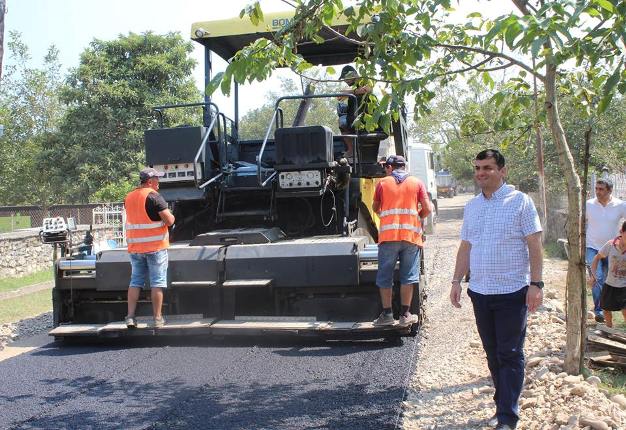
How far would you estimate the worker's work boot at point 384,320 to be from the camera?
5809 mm

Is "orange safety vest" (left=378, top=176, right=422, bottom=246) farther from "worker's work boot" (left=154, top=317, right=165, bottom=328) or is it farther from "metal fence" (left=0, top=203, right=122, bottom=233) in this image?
"metal fence" (left=0, top=203, right=122, bottom=233)

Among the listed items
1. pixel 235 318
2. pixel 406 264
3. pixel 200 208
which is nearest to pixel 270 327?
pixel 235 318

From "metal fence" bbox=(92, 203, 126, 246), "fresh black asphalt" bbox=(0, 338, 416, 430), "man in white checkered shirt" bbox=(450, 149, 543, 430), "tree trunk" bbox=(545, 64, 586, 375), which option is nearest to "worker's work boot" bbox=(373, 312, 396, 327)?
"fresh black asphalt" bbox=(0, 338, 416, 430)

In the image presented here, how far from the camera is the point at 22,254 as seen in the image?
13.7m

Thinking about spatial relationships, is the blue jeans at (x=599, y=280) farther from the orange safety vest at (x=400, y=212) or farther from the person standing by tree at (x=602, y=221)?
the orange safety vest at (x=400, y=212)

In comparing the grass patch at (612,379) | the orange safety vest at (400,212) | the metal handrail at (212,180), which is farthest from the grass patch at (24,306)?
the grass patch at (612,379)

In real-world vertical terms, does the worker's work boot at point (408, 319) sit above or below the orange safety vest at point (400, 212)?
below

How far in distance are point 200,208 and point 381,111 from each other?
3800mm

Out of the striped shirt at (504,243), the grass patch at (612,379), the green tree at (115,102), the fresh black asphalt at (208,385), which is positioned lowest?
the fresh black asphalt at (208,385)

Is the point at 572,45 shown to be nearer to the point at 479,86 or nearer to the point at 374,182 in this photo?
the point at 479,86

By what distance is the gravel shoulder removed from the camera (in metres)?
3.81

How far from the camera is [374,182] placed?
7.82 m

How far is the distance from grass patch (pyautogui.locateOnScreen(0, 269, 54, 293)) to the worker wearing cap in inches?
263

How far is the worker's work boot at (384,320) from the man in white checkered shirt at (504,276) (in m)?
1.95
